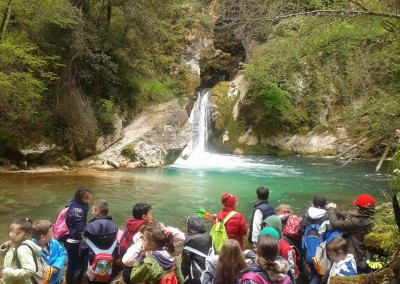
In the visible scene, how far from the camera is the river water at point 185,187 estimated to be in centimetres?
955

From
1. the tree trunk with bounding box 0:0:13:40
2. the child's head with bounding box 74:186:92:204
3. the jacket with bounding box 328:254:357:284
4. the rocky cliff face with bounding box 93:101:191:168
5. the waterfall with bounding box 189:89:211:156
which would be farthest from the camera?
the waterfall with bounding box 189:89:211:156

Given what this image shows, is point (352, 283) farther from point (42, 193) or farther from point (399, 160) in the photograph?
point (42, 193)

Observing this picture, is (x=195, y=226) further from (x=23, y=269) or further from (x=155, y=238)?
(x=23, y=269)

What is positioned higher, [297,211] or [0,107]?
[0,107]

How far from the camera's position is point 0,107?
14344 millimetres

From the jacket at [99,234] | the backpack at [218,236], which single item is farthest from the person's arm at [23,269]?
the backpack at [218,236]

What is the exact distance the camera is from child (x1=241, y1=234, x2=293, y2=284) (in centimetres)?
287

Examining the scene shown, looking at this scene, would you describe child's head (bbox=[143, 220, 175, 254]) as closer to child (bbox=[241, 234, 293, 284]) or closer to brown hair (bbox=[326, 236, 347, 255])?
child (bbox=[241, 234, 293, 284])

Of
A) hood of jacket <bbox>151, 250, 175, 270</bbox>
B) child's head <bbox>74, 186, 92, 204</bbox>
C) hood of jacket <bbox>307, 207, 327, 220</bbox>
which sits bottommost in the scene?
hood of jacket <bbox>151, 250, 175, 270</bbox>

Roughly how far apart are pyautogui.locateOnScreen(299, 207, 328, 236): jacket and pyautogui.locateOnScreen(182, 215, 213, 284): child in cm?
162

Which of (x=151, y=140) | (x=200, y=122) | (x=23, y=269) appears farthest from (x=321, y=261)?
(x=200, y=122)

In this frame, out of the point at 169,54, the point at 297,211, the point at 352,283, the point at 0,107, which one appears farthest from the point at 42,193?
the point at 169,54

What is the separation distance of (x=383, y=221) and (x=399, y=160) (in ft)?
2.26

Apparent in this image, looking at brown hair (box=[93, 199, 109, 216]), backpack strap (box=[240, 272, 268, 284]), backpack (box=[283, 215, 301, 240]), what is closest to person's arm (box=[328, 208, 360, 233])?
backpack (box=[283, 215, 301, 240])
